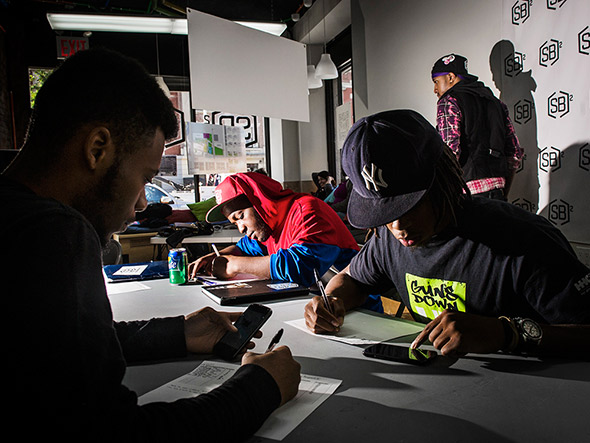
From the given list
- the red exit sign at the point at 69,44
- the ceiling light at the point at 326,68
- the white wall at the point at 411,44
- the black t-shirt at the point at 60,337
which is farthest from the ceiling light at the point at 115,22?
the black t-shirt at the point at 60,337

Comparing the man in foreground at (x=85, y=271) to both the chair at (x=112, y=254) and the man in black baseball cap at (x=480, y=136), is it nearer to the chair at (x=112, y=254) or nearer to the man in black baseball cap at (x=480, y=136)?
the chair at (x=112, y=254)

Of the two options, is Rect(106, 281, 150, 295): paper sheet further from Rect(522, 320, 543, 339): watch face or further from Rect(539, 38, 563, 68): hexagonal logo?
Rect(539, 38, 563, 68): hexagonal logo

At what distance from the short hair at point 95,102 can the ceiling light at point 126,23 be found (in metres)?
4.03

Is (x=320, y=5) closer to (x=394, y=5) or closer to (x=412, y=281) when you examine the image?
(x=394, y=5)

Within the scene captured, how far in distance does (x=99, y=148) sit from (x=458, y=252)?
951 millimetres

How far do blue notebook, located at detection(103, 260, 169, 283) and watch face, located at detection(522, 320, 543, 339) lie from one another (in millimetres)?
1607

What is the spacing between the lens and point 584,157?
8.45ft

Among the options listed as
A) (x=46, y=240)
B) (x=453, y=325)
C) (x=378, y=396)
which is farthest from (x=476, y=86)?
(x=46, y=240)

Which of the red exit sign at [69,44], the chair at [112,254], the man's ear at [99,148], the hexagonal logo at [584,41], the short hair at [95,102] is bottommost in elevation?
the chair at [112,254]

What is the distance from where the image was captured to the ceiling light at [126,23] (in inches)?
179

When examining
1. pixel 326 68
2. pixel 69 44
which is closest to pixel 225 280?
pixel 326 68

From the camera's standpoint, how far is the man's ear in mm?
708

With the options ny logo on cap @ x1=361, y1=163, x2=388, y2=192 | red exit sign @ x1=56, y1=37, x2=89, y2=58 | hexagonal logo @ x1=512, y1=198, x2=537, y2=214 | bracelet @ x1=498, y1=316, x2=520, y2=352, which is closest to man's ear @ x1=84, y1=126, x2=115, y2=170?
ny logo on cap @ x1=361, y1=163, x2=388, y2=192

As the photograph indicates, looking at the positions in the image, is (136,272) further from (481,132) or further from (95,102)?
(481,132)
